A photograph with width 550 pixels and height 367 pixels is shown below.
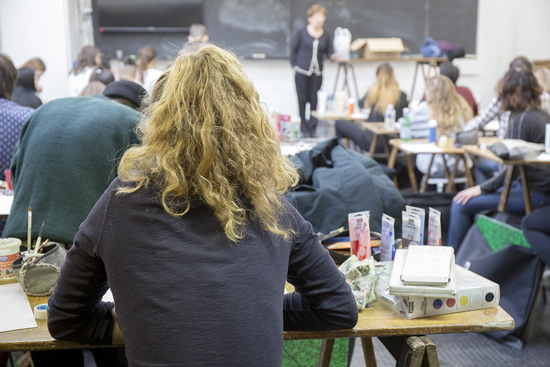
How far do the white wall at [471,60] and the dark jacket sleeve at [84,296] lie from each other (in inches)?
300

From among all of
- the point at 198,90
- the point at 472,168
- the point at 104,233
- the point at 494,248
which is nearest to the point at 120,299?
the point at 104,233

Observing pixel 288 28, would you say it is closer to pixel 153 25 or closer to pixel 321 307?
pixel 153 25

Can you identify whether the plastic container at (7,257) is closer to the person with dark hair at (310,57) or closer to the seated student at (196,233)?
the seated student at (196,233)

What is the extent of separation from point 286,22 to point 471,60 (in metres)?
2.89

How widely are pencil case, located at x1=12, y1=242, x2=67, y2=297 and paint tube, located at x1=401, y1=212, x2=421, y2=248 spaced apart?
99cm

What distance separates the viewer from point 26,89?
16.4 ft

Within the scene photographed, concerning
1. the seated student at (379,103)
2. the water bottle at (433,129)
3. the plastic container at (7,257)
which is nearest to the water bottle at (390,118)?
the seated student at (379,103)

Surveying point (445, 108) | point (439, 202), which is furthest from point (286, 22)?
point (439, 202)

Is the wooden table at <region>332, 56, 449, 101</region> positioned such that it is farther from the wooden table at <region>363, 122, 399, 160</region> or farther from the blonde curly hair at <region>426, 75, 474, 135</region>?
the blonde curly hair at <region>426, 75, 474, 135</region>

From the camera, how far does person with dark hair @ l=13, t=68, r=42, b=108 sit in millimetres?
4910

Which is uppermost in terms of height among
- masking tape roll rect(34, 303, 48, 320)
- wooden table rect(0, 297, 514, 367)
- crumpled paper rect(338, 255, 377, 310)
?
crumpled paper rect(338, 255, 377, 310)

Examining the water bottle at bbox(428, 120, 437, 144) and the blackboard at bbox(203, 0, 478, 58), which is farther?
the blackboard at bbox(203, 0, 478, 58)

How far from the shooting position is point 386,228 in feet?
6.20

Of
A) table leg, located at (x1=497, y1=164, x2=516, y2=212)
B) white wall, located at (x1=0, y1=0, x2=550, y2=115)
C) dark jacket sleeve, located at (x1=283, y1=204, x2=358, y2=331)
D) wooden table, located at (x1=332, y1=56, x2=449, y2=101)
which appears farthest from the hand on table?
white wall, located at (x1=0, y1=0, x2=550, y2=115)
